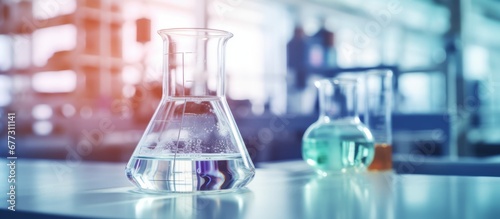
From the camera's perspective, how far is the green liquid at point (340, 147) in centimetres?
84

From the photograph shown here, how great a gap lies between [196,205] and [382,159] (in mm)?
540

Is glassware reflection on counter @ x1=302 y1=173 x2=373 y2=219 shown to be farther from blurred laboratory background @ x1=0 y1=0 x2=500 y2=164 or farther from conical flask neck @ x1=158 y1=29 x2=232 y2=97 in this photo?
blurred laboratory background @ x1=0 y1=0 x2=500 y2=164

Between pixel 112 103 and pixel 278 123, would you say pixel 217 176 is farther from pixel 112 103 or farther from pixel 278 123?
pixel 112 103

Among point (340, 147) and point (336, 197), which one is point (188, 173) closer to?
point (336, 197)

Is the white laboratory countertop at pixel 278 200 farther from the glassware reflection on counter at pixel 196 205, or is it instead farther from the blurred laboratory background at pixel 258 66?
the blurred laboratory background at pixel 258 66

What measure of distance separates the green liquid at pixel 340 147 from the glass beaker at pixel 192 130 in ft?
0.84

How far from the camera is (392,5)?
4828 mm

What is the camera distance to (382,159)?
94 cm

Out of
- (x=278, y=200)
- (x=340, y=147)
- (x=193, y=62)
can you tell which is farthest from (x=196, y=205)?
(x=340, y=147)

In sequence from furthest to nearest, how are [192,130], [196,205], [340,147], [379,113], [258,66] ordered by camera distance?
1. [258,66]
2. [379,113]
3. [340,147]
4. [192,130]
5. [196,205]

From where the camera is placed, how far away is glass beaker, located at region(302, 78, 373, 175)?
33.3 inches

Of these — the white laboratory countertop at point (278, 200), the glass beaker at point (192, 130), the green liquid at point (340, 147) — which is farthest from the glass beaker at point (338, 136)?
the glass beaker at point (192, 130)

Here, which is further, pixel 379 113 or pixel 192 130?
pixel 379 113

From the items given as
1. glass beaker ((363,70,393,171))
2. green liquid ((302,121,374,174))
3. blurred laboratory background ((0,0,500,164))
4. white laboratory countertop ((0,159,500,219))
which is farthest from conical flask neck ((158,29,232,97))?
blurred laboratory background ((0,0,500,164))
